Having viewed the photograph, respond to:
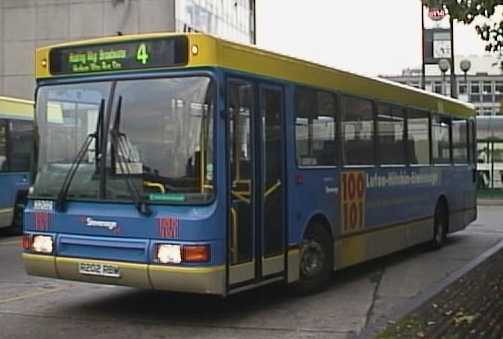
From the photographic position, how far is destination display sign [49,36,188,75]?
28.0 feet

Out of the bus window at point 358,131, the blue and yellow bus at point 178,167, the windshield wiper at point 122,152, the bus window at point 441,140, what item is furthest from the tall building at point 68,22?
the windshield wiper at point 122,152

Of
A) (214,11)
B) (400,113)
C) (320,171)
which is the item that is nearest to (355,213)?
(320,171)

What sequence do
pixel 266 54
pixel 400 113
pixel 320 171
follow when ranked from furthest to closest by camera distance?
pixel 400 113, pixel 320 171, pixel 266 54

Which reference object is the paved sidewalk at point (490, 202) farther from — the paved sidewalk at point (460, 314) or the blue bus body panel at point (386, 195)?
the paved sidewalk at point (460, 314)

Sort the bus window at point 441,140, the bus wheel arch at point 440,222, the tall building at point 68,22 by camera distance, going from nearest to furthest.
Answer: the bus window at point 441,140
the bus wheel arch at point 440,222
the tall building at point 68,22

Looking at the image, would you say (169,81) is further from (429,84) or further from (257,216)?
(429,84)

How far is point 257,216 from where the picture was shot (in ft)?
29.8

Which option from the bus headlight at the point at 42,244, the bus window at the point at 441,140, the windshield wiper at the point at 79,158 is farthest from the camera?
the bus window at the point at 441,140

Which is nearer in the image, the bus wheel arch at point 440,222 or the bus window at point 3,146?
the bus wheel arch at point 440,222

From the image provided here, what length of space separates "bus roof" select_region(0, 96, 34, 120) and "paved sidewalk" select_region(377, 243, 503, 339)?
429 inches

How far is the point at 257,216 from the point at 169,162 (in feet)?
4.04

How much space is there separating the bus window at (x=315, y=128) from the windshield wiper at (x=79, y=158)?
94.7 inches

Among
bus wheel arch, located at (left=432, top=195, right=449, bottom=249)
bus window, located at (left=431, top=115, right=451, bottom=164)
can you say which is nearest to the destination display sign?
bus window, located at (left=431, top=115, right=451, bottom=164)

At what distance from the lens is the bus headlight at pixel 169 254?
8.21 metres
